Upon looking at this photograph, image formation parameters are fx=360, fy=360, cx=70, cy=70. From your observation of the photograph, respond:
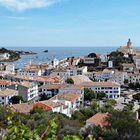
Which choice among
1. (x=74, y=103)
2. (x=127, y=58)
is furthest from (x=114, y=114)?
(x=127, y=58)

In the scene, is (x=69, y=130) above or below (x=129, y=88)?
above

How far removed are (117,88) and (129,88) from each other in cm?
576

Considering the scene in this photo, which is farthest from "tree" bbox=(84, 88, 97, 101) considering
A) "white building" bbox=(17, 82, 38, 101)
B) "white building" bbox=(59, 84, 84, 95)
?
"white building" bbox=(17, 82, 38, 101)

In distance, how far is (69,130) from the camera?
12.6 meters

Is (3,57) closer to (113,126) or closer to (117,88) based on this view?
(117,88)

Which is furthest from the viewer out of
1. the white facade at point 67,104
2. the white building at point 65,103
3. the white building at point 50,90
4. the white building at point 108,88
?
the white building at point 108,88

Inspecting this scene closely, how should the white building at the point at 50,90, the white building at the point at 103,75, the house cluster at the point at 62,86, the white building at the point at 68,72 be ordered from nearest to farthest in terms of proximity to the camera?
1. the house cluster at the point at 62,86
2. the white building at the point at 50,90
3. the white building at the point at 103,75
4. the white building at the point at 68,72

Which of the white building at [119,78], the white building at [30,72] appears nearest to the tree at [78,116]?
the white building at [119,78]

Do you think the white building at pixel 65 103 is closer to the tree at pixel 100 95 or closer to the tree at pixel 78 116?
the tree at pixel 78 116

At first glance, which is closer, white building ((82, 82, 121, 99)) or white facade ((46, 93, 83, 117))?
white facade ((46, 93, 83, 117))

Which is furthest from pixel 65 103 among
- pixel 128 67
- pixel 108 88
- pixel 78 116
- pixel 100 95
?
pixel 128 67

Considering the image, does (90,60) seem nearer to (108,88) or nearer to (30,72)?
(30,72)

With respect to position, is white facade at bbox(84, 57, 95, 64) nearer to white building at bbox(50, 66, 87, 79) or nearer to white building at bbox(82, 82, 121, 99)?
white building at bbox(50, 66, 87, 79)

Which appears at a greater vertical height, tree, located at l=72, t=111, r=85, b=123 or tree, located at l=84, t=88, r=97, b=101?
tree, located at l=72, t=111, r=85, b=123
